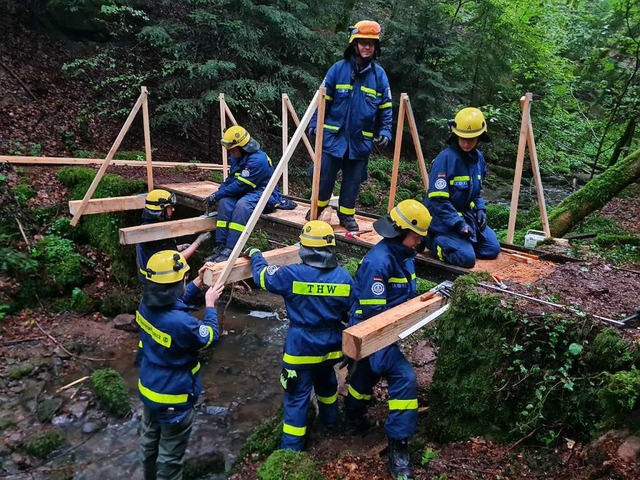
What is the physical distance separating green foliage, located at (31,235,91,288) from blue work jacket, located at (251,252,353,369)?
17.4 feet

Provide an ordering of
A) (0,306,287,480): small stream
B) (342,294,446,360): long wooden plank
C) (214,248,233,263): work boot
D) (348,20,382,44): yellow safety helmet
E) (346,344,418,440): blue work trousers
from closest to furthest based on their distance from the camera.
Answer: (342,294,446,360): long wooden plank, (346,344,418,440): blue work trousers, (348,20,382,44): yellow safety helmet, (0,306,287,480): small stream, (214,248,233,263): work boot

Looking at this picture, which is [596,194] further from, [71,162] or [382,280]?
[71,162]

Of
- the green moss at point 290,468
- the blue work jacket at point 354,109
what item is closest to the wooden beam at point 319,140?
the blue work jacket at point 354,109

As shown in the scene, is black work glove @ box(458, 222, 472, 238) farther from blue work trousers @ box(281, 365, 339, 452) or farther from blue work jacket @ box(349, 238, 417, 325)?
blue work trousers @ box(281, 365, 339, 452)

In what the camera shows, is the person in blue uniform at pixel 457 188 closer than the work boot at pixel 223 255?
Yes

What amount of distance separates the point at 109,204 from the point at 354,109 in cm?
461

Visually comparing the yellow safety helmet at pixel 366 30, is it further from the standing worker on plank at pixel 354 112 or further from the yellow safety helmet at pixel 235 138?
the yellow safety helmet at pixel 235 138

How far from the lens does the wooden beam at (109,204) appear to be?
7504 millimetres

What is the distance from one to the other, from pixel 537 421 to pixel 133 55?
1324 centimetres

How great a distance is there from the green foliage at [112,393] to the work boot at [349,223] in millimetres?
3700

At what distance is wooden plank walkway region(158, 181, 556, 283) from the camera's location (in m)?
4.77

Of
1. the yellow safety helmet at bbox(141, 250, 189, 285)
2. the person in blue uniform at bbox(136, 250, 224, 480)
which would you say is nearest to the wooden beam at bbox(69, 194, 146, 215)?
the person in blue uniform at bbox(136, 250, 224, 480)

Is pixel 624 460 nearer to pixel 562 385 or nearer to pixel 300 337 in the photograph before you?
pixel 562 385

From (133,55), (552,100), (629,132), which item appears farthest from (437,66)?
(133,55)
